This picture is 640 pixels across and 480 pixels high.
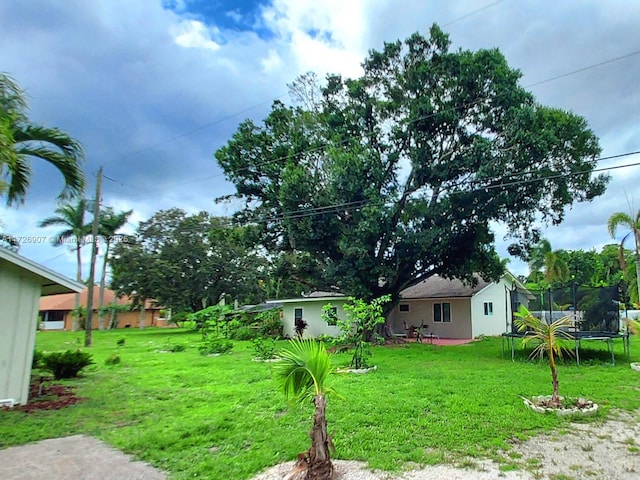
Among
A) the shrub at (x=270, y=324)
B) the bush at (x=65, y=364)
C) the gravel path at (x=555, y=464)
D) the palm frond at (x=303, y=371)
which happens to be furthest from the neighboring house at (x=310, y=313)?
the palm frond at (x=303, y=371)

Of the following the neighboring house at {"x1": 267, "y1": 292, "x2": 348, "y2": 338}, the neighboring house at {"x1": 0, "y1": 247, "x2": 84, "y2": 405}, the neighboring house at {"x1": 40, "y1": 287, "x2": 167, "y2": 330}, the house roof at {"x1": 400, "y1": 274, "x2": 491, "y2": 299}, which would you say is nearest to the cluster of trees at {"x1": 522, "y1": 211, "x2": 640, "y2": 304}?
the house roof at {"x1": 400, "y1": 274, "x2": 491, "y2": 299}

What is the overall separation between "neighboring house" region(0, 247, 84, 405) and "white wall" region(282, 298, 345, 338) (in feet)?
50.2

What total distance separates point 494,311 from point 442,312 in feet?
11.6

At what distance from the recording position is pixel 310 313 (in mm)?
22422

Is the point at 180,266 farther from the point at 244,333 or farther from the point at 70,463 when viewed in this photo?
the point at 70,463

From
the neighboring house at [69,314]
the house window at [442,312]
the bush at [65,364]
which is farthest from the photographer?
the neighboring house at [69,314]

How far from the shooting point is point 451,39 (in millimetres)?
15875

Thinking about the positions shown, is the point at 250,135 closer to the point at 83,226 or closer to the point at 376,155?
the point at 376,155

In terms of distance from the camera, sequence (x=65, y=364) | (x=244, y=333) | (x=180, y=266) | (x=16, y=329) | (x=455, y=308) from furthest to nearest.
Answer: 1. (x=180, y=266)
2. (x=244, y=333)
3. (x=455, y=308)
4. (x=65, y=364)
5. (x=16, y=329)

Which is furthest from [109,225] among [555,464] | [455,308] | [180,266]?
[555,464]

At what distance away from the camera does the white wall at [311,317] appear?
2153 centimetres

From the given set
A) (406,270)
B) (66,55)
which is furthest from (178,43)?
(406,270)

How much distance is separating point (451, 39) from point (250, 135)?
880 cm

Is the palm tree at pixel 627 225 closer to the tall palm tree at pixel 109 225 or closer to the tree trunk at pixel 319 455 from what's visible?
the tree trunk at pixel 319 455
